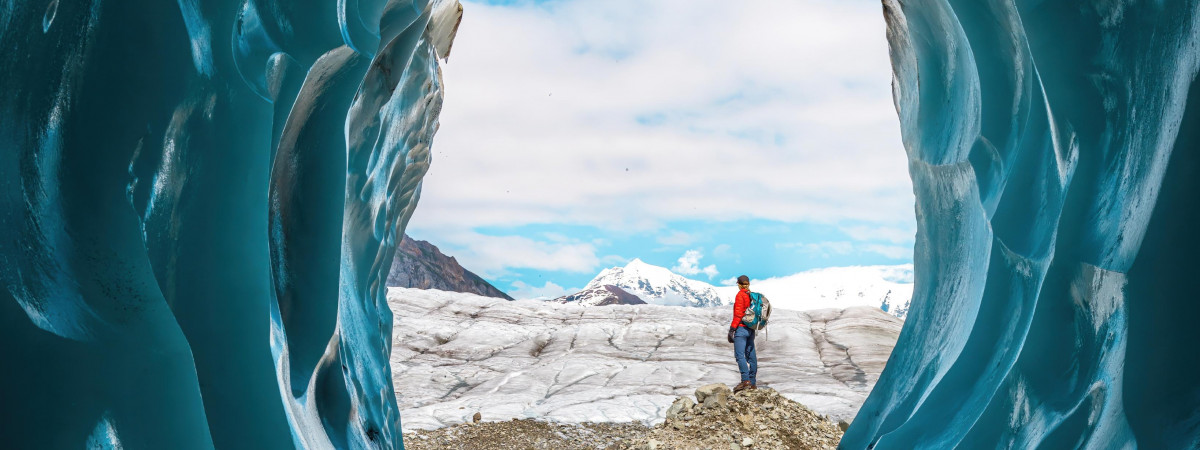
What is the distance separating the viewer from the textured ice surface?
11562 mm

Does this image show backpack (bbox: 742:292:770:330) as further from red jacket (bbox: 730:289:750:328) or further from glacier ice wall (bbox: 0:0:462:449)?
glacier ice wall (bbox: 0:0:462:449)

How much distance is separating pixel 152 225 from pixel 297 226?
151 cm

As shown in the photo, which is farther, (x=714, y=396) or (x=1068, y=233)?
(x=714, y=396)

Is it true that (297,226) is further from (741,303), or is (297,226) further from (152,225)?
(741,303)

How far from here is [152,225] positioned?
254cm

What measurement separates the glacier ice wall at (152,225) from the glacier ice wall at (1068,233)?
113 inches

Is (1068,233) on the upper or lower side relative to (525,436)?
upper

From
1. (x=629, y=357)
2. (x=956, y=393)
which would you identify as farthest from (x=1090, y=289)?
(x=629, y=357)

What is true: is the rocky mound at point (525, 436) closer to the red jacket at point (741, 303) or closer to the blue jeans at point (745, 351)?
the blue jeans at point (745, 351)

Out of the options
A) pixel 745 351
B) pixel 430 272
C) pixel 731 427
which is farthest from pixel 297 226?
pixel 430 272

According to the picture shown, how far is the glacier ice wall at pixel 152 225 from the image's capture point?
2.19 metres

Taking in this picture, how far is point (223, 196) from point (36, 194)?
63cm

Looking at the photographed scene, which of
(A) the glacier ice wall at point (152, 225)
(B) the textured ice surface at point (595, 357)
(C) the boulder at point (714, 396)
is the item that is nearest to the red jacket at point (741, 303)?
(C) the boulder at point (714, 396)

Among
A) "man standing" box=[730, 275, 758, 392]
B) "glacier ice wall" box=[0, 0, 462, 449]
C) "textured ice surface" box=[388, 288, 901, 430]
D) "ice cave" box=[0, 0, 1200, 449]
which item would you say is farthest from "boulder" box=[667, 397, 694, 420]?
"glacier ice wall" box=[0, 0, 462, 449]
